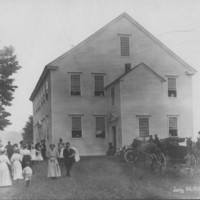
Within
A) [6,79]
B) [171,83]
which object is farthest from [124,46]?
[6,79]

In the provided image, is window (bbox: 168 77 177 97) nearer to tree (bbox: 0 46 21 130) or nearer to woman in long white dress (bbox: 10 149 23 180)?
tree (bbox: 0 46 21 130)

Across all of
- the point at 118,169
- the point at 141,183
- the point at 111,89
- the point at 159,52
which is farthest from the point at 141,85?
the point at 141,183

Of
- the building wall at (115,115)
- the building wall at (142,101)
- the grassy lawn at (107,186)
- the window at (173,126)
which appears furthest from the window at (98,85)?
the grassy lawn at (107,186)

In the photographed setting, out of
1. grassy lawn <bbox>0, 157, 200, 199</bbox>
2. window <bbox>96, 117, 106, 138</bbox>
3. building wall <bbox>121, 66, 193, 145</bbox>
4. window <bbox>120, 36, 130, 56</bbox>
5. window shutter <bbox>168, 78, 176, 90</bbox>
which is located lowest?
grassy lawn <bbox>0, 157, 200, 199</bbox>

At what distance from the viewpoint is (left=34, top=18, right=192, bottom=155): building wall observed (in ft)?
85.6

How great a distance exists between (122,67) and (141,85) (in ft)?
12.6

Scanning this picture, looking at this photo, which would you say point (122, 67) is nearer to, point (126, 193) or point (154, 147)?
point (154, 147)

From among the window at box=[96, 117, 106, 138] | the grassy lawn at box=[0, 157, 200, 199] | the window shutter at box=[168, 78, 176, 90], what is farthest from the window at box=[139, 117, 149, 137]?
the grassy lawn at box=[0, 157, 200, 199]

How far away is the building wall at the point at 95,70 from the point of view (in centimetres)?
2609

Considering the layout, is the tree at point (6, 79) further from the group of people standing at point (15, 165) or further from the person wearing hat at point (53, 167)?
the person wearing hat at point (53, 167)

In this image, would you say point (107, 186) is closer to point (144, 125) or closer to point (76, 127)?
point (144, 125)

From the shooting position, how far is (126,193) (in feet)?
37.2

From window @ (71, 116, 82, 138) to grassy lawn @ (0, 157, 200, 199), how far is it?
8955 mm

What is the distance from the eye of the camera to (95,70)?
26.9 meters
